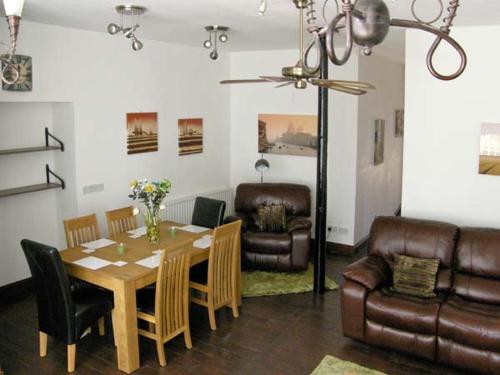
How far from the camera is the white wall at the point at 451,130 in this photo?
190 inches

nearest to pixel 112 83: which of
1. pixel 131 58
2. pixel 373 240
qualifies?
pixel 131 58

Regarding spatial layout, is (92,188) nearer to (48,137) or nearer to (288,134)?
(48,137)

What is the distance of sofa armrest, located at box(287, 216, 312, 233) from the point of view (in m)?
6.26

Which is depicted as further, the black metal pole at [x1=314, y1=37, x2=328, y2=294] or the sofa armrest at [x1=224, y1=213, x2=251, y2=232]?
the sofa armrest at [x1=224, y1=213, x2=251, y2=232]

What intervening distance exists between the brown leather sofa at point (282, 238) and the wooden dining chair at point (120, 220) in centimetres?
145

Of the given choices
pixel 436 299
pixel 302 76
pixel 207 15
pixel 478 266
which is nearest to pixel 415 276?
pixel 436 299

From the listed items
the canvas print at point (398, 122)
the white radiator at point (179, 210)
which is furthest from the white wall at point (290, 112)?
the canvas print at point (398, 122)

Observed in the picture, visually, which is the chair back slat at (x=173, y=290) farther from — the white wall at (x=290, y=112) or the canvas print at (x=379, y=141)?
the canvas print at (x=379, y=141)

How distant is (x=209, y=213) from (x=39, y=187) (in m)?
1.88

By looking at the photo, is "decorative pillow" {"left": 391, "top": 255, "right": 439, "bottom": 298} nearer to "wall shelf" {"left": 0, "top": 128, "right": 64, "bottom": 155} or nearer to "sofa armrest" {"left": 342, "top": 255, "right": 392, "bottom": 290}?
"sofa armrest" {"left": 342, "top": 255, "right": 392, "bottom": 290}

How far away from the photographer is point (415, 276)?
441 cm

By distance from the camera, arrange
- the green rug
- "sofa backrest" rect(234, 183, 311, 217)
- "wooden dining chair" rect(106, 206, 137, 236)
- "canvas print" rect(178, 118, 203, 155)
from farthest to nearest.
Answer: "canvas print" rect(178, 118, 203, 155)
"sofa backrest" rect(234, 183, 311, 217)
the green rug
"wooden dining chair" rect(106, 206, 137, 236)

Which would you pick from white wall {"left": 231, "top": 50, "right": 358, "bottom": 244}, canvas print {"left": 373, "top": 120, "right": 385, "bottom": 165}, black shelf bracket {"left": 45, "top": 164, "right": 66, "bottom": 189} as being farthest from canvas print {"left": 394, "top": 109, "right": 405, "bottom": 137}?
black shelf bracket {"left": 45, "top": 164, "right": 66, "bottom": 189}

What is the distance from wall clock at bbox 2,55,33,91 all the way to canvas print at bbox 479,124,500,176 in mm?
4450
